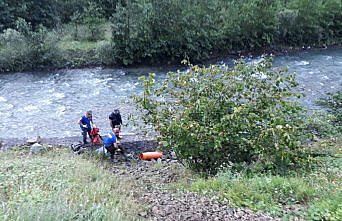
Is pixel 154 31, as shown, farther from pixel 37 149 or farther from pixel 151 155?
pixel 151 155

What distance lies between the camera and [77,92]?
24.0 metres

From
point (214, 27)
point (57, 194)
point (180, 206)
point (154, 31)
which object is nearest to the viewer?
point (57, 194)

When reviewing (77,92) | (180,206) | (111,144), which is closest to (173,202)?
(180,206)

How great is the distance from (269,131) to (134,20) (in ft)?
65.8

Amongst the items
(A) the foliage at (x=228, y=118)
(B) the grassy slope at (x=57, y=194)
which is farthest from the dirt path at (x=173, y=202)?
(A) the foliage at (x=228, y=118)

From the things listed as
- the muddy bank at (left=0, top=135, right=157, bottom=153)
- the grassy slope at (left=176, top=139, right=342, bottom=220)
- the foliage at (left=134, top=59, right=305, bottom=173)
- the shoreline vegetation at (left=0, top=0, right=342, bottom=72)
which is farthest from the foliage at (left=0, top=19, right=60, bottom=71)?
the grassy slope at (left=176, top=139, right=342, bottom=220)

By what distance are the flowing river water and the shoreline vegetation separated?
4.34 ft

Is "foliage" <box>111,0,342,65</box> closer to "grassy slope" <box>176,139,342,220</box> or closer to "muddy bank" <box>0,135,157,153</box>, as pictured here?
"muddy bank" <box>0,135,157,153</box>

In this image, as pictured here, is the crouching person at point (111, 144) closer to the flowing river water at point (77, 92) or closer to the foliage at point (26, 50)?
the flowing river water at point (77, 92)

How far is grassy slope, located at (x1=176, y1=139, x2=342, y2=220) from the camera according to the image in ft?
24.7

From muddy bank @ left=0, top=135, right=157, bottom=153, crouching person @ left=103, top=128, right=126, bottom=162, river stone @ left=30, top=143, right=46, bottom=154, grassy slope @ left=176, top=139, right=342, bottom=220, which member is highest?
grassy slope @ left=176, top=139, right=342, bottom=220

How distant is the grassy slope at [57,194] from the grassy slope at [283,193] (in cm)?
168

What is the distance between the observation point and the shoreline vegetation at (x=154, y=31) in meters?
29.6

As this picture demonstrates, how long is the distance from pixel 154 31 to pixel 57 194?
78.0 ft
